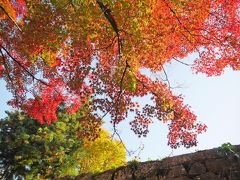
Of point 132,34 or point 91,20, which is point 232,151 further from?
point 91,20

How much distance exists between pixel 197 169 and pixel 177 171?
50 cm

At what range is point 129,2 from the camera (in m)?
9.96

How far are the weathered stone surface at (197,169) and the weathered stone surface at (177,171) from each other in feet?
0.56

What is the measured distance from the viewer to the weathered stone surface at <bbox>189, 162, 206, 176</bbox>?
8.02 meters

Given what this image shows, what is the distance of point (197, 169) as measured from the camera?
26.5 ft

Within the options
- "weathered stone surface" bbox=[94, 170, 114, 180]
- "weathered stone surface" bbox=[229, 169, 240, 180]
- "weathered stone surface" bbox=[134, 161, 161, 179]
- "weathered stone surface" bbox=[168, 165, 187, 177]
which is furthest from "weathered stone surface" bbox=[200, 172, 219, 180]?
"weathered stone surface" bbox=[94, 170, 114, 180]

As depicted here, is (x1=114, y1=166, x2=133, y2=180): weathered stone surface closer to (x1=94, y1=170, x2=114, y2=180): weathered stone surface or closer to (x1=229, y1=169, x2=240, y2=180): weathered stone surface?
(x1=94, y1=170, x2=114, y2=180): weathered stone surface

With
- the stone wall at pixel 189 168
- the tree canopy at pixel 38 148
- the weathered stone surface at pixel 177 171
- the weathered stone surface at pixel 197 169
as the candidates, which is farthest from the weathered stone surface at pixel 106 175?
the tree canopy at pixel 38 148

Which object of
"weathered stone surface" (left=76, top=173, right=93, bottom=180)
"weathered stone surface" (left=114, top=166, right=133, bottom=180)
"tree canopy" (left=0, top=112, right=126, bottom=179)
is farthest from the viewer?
"tree canopy" (left=0, top=112, right=126, bottom=179)

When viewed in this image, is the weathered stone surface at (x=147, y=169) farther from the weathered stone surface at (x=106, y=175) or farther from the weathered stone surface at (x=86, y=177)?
the weathered stone surface at (x=86, y=177)

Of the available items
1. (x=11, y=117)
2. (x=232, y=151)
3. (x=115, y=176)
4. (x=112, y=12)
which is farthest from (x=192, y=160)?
(x=11, y=117)

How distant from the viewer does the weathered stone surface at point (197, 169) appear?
802 cm

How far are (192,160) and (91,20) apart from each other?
5.40m

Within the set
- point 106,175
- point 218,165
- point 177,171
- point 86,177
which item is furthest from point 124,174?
point 218,165
